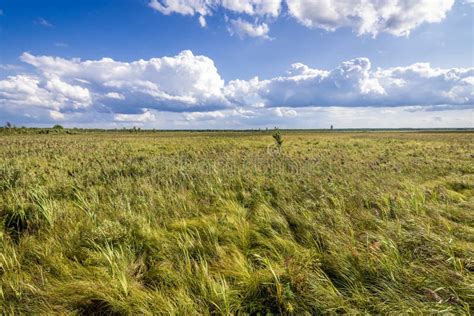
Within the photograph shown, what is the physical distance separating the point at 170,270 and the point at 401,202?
453 centimetres

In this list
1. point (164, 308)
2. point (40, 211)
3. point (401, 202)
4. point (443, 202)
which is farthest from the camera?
point (443, 202)


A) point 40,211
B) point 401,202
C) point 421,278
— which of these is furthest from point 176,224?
point 401,202

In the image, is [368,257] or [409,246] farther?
[409,246]

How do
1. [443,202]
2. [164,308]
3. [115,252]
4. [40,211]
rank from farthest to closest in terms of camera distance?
[443,202], [40,211], [115,252], [164,308]

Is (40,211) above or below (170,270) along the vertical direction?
above

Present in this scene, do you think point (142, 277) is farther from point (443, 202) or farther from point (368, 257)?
point (443, 202)

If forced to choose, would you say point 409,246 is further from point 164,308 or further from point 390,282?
point 164,308

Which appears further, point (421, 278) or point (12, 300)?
point (421, 278)

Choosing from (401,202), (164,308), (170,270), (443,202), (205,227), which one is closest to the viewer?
(164,308)

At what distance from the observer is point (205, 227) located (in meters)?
3.85

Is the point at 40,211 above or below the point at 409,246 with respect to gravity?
above

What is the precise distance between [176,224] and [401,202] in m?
4.36

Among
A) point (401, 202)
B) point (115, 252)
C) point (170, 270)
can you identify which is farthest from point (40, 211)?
point (401, 202)

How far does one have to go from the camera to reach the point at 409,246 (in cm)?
316
